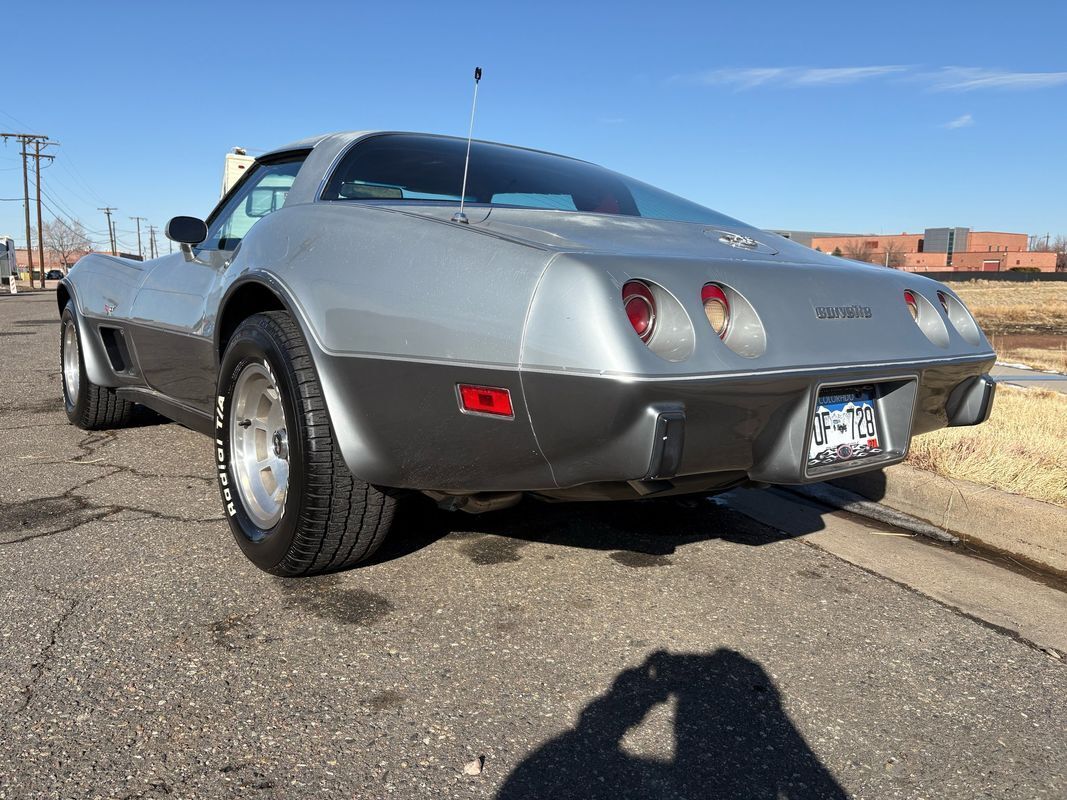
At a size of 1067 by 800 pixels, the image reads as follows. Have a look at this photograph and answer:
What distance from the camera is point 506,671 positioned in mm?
2207

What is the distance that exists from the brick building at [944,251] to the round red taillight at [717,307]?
314 feet

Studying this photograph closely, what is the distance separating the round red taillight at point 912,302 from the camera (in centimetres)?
270

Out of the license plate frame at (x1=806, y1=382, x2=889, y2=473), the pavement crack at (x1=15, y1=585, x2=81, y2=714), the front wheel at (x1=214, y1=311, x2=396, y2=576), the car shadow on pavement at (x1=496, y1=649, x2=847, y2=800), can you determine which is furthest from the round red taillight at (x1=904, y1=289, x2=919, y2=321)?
the pavement crack at (x1=15, y1=585, x2=81, y2=714)

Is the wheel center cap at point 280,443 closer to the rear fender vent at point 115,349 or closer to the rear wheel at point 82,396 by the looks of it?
the rear fender vent at point 115,349

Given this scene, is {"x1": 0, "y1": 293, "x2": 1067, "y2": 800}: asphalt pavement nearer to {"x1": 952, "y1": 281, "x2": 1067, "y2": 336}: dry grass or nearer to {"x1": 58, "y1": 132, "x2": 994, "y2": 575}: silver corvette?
{"x1": 58, "y1": 132, "x2": 994, "y2": 575}: silver corvette

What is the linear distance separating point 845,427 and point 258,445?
191 centimetres

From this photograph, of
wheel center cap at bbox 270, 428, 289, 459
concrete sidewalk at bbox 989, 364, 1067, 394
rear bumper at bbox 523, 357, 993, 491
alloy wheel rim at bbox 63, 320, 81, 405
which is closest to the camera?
rear bumper at bbox 523, 357, 993, 491

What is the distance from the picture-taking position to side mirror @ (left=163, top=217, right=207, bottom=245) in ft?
11.5

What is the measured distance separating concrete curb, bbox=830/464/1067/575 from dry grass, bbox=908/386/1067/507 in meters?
0.15

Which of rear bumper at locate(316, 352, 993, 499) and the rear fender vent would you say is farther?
the rear fender vent

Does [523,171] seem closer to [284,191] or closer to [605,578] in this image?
[284,191]

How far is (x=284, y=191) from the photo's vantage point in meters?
3.37

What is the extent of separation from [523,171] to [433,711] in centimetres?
198

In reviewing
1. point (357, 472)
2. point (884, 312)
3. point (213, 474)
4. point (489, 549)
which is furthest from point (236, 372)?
point (884, 312)
